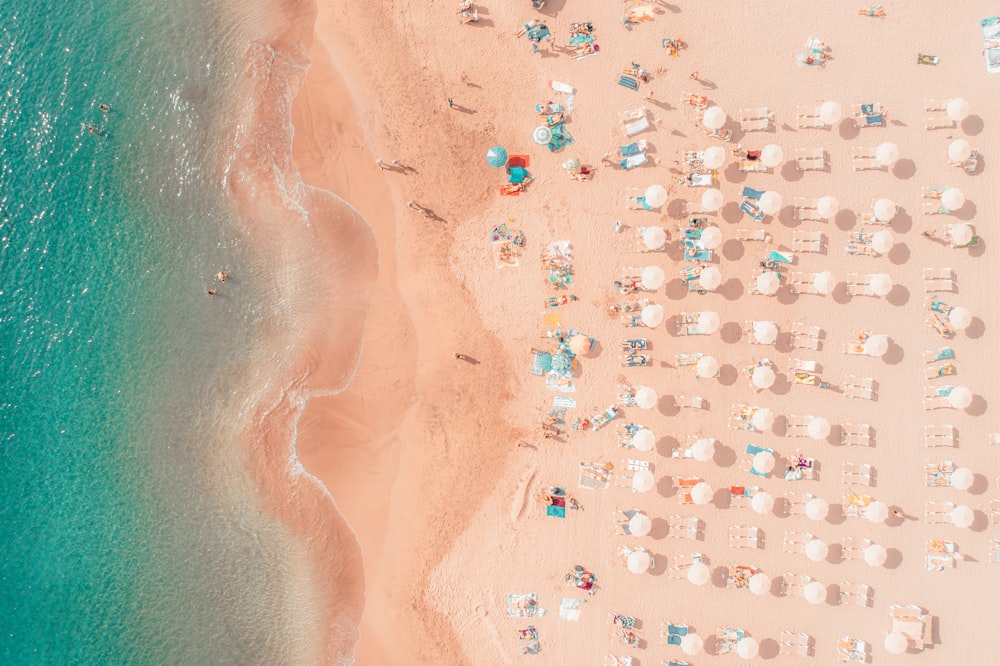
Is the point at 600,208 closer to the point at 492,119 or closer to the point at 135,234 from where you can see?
the point at 492,119

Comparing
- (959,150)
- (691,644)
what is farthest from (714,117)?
(691,644)

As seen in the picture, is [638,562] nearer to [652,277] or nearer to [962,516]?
[652,277]

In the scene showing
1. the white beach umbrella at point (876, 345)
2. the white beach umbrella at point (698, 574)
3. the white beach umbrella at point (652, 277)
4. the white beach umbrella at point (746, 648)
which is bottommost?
the white beach umbrella at point (746, 648)

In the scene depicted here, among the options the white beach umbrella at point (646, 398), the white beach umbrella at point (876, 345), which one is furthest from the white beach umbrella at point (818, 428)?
the white beach umbrella at point (646, 398)

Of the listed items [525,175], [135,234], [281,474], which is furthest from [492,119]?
[281,474]

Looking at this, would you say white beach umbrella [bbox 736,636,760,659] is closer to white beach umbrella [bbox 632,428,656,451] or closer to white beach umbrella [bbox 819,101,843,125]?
white beach umbrella [bbox 632,428,656,451]

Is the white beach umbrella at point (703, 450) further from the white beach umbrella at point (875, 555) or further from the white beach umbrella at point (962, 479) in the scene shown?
the white beach umbrella at point (962, 479)

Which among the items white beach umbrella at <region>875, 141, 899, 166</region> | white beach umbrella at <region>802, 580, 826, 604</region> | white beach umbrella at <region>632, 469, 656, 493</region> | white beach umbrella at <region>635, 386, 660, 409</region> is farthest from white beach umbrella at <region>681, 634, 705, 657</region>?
white beach umbrella at <region>875, 141, 899, 166</region>
